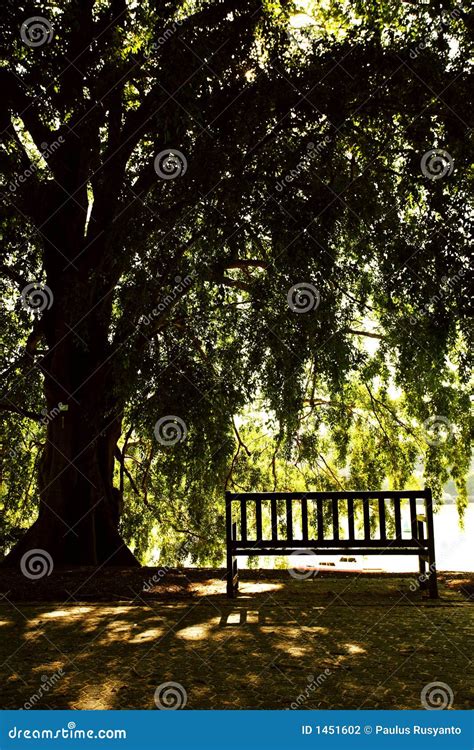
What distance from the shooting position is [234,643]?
5.17 m

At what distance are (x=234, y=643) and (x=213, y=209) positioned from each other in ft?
17.1

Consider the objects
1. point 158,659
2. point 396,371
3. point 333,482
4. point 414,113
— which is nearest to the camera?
point 158,659

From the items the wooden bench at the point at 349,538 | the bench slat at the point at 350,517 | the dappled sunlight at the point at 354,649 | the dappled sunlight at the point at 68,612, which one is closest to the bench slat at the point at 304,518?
the wooden bench at the point at 349,538

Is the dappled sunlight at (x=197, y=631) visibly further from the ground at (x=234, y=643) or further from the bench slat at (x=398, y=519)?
the bench slat at (x=398, y=519)

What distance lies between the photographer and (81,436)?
1009cm

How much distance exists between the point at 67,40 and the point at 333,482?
378 inches

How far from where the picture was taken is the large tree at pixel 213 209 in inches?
321

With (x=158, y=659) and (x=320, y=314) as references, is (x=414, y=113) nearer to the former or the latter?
(x=320, y=314)

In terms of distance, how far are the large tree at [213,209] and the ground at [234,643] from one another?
286 centimetres

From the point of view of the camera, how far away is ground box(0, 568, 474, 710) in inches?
157

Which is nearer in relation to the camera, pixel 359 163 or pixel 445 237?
pixel 445 237

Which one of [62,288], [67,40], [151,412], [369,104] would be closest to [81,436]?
[151,412]

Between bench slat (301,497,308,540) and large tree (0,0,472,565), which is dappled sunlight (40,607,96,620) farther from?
large tree (0,0,472,565)

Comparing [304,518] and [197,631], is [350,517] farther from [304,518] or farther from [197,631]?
[197,631]
